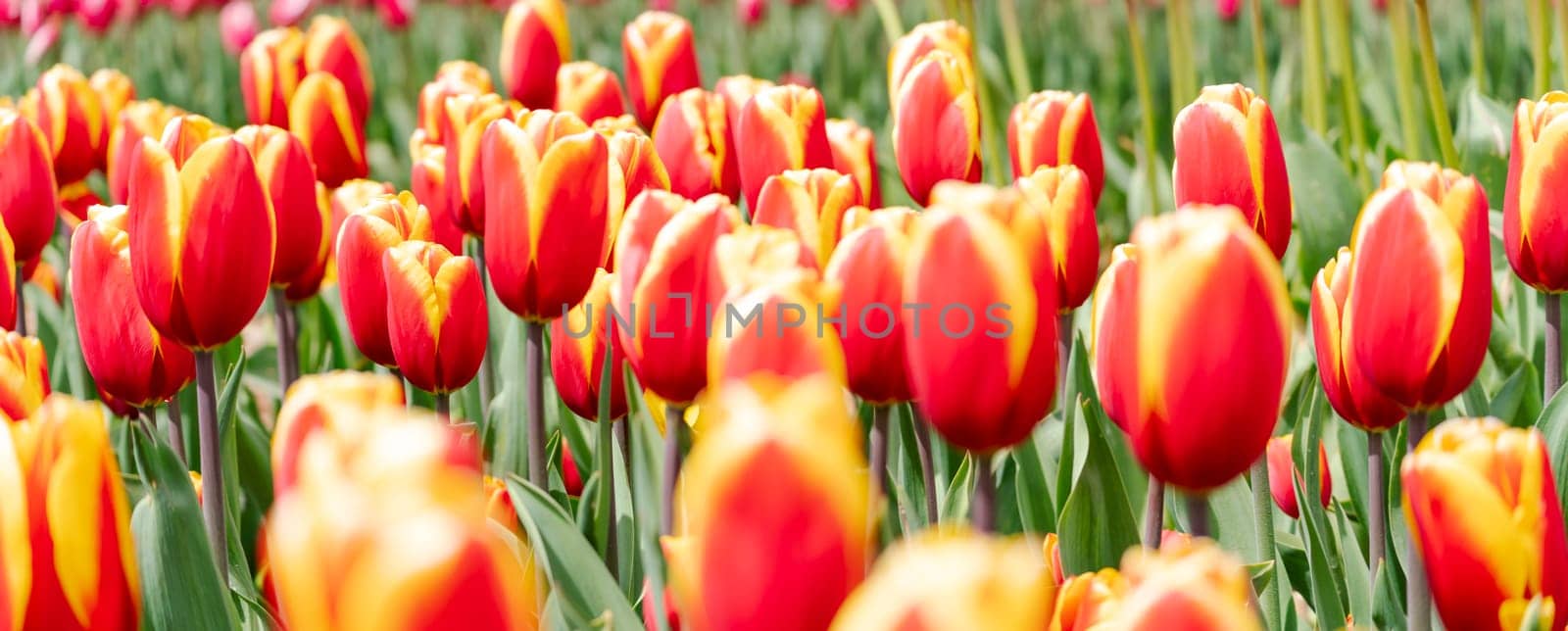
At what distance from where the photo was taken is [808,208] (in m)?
1.32

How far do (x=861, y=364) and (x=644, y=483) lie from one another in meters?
0.24

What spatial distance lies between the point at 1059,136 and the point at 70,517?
54.7 inches

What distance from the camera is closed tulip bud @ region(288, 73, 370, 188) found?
2.38 meters

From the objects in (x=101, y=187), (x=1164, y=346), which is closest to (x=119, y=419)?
(x=1164, y=346)

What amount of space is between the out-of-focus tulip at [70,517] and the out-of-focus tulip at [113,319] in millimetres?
670

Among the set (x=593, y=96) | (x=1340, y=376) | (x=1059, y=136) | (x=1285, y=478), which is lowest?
(x=1285, y=478)

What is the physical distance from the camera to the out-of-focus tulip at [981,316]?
0.92 m

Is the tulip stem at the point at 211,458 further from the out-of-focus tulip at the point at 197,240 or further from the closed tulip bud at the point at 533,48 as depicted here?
the closed tulip bud at the point at 533,48

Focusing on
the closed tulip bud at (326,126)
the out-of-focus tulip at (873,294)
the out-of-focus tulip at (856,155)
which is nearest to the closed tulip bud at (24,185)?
the closed tulip bud at (326,126)

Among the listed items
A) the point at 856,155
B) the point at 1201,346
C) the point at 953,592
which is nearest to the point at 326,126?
the point at 856,155

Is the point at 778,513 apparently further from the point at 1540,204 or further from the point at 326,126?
the point at 326,126

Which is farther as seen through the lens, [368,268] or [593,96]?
[593,96]

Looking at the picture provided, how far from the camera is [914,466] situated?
1600mm

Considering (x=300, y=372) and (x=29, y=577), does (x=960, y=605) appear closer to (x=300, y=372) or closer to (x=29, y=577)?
(x=29, y=577)
